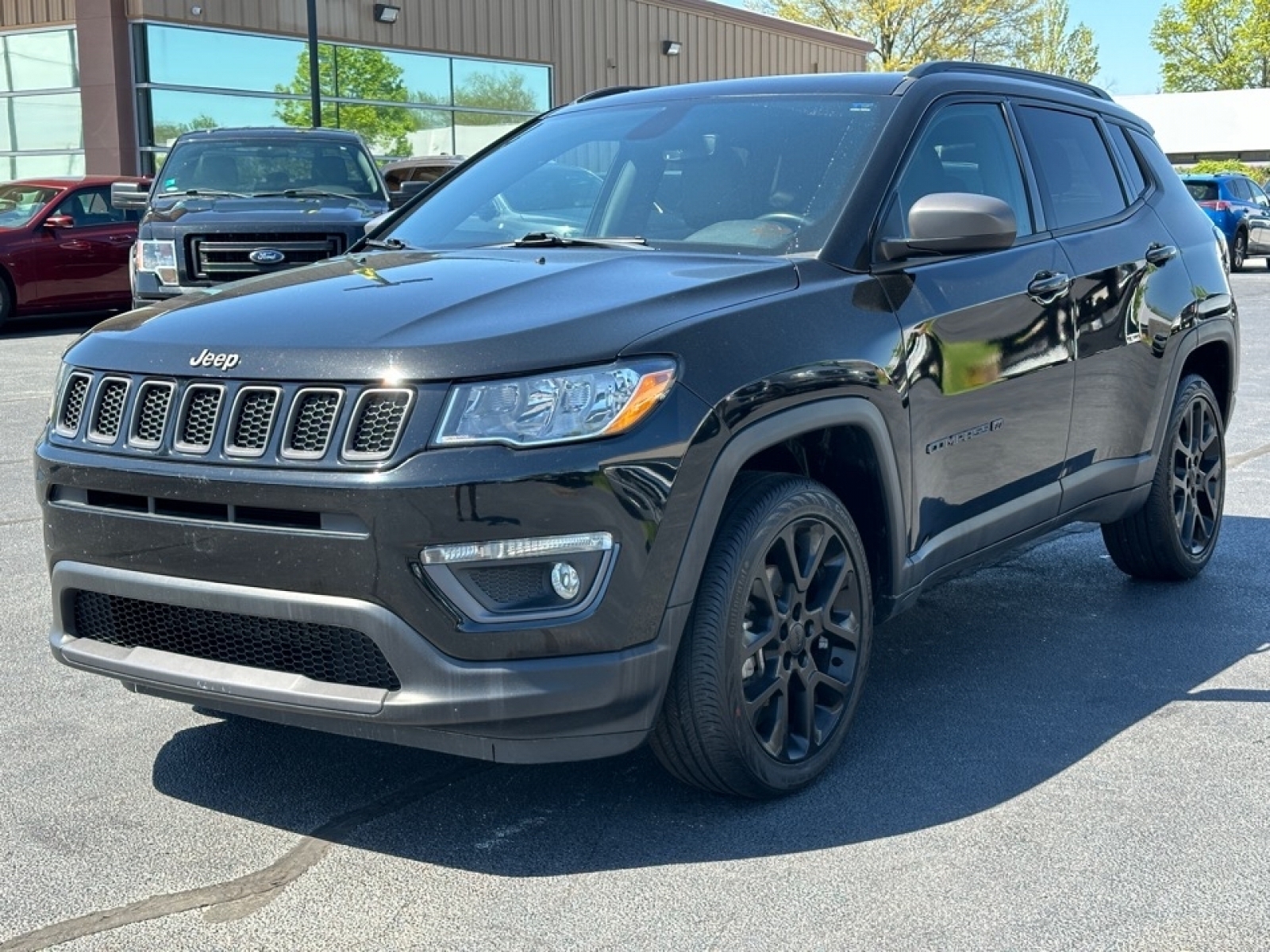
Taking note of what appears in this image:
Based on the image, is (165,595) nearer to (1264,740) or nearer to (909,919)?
(909,919)

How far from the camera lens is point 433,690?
320 centimetres

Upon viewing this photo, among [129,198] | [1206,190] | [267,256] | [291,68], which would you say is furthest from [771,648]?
[1206,190]

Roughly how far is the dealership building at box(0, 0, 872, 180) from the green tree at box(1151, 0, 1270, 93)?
175 ft

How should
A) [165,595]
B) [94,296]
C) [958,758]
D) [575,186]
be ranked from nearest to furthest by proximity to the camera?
[165,595]
[958,758]
[575,186]
[94,296]

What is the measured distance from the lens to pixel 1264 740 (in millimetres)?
4219

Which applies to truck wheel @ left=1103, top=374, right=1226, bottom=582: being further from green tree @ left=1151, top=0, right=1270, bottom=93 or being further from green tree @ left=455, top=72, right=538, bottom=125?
green tree @ left=1151, top=0, right=1270, bottom=93

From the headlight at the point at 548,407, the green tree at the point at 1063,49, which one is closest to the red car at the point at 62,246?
the headlight at the point at 548,407

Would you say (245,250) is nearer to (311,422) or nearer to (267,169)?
(267,169)

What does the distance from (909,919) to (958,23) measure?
52412mm

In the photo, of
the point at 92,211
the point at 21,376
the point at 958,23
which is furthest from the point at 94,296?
the point at 958,23

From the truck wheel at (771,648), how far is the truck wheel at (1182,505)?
206 centimetres

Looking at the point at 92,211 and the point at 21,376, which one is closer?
the point at 21,376

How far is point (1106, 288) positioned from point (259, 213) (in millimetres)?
7262

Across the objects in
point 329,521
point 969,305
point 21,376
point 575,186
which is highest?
point 575,186
